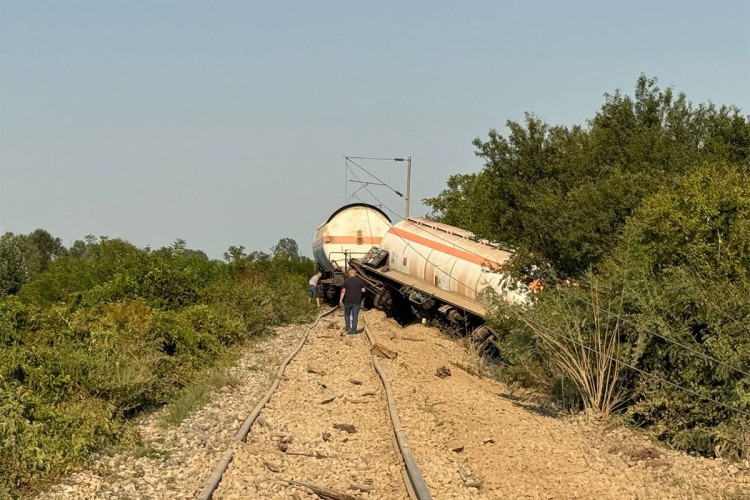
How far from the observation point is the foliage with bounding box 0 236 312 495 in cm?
1027

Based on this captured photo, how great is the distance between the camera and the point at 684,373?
11977mm

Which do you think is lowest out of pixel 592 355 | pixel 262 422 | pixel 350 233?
pixel 350 233

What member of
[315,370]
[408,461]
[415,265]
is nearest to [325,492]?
[408,461]

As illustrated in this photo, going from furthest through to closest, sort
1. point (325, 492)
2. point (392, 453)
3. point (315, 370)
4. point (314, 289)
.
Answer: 1. point (314, 289)
2. point (315, 370)
3. point (392, 453)
4. point (325, 492)

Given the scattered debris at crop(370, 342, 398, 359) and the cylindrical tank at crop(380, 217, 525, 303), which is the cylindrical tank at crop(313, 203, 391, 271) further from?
the scattered debris at crop(370, 342, 398, 359)

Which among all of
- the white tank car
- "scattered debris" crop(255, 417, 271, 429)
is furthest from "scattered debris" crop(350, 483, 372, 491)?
the white tank car

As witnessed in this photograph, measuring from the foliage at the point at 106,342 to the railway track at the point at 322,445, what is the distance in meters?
1.71

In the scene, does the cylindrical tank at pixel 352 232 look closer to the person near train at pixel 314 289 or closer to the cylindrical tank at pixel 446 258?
the person near train at pixel 314 289

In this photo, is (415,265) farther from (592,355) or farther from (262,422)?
(262,422)

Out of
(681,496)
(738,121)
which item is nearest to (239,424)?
(681,496)

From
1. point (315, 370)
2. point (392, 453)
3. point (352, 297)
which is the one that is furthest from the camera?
point (352, 297)

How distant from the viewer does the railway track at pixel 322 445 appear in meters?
9.22

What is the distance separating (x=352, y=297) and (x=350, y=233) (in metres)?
12.6

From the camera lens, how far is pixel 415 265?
29.5 meters
